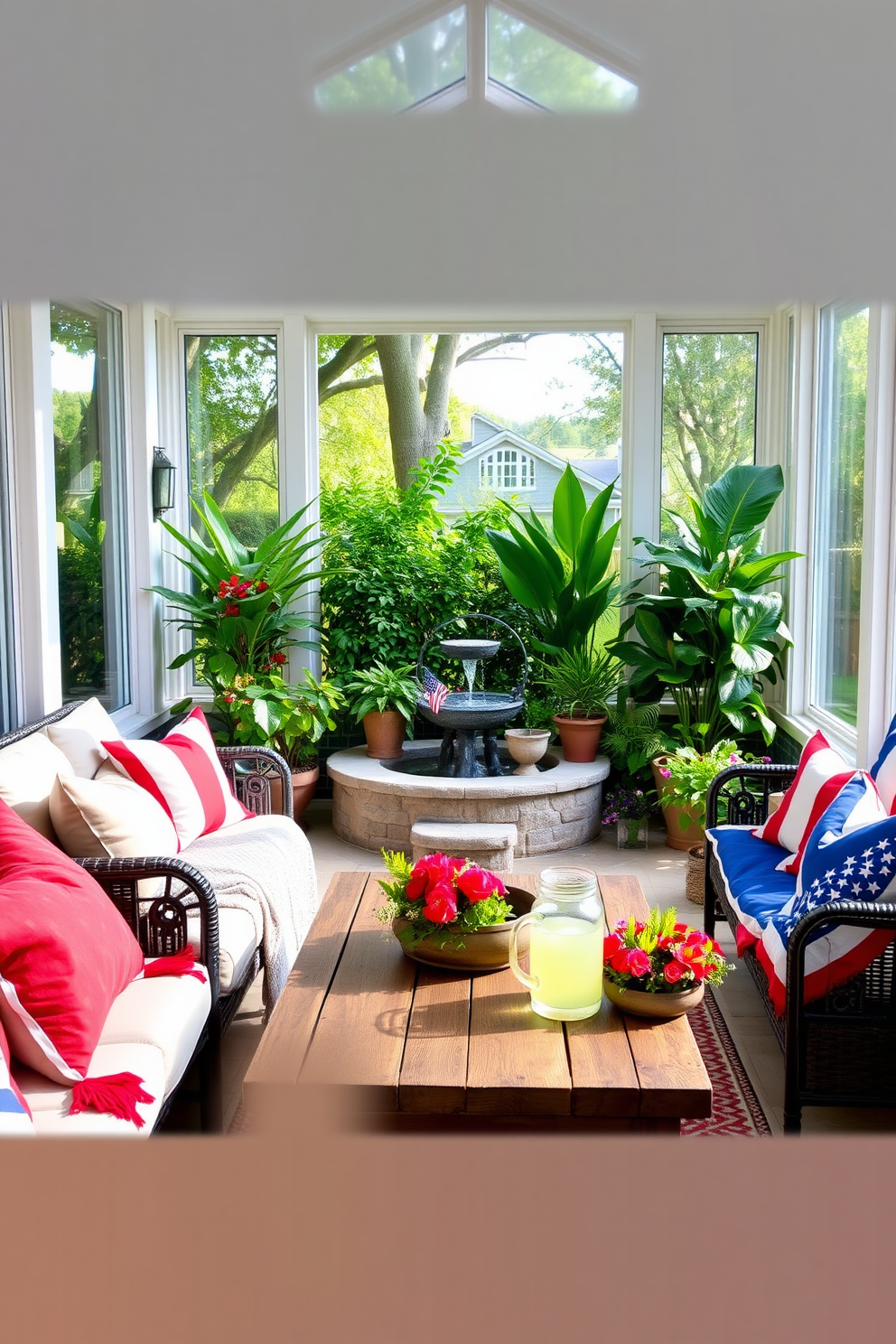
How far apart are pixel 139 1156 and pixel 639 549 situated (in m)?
5.81

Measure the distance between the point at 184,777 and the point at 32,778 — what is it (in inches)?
23.5

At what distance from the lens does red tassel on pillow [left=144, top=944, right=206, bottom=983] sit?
2.69 m

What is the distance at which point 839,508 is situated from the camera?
4.89 m

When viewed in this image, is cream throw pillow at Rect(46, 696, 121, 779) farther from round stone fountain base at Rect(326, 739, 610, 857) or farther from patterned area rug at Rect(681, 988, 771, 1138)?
patterned area rug at Rect(681, 988, 771, 1138)

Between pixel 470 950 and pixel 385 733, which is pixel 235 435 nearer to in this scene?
pixel 385 733

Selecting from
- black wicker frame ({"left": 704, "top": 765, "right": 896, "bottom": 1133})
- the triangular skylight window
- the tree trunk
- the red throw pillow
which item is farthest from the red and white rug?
the tree trunk

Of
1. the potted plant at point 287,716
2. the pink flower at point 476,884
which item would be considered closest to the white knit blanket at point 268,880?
the pink flower at point 476,884

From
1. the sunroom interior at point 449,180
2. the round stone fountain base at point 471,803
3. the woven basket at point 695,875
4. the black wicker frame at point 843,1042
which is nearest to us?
the sunroom interior at point 449,180

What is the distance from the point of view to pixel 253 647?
560 centimetres

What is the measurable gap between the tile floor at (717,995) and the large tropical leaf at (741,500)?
4.94ft

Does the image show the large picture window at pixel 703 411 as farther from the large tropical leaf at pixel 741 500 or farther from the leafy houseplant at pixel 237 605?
the leafy houseplant at pixel 237 605

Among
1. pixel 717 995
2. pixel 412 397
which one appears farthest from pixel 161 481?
pixel 717 995

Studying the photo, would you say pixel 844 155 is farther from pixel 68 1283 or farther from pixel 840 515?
pixel 840 515

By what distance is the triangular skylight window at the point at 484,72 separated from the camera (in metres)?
0.43
